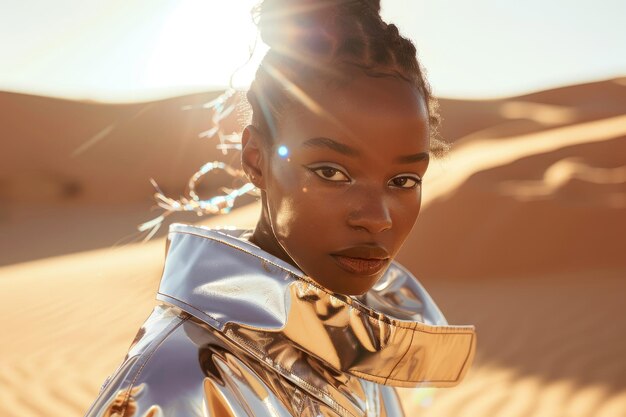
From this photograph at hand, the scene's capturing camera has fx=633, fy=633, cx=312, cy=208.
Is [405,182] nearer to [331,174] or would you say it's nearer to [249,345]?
[331,174]

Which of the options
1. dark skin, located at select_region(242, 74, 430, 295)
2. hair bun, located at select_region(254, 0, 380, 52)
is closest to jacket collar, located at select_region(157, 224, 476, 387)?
dark skin, located at select_region(242, 74, 430, 295)

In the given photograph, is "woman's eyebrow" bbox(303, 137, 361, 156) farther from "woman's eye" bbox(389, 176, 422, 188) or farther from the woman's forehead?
"woman's eye" bbox(389, 176, 422, 188)

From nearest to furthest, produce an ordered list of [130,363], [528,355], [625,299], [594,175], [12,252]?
1. [130,363]
2. [528,355]
3. [625,299]
4. [594,175]
5. [12,252]

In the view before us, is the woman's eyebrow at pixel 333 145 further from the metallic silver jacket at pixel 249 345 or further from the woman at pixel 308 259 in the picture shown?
the metallic silver jacket at pixel 249 345

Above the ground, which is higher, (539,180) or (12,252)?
(539,180)

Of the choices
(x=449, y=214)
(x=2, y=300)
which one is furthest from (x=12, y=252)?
(x=449, y=214)

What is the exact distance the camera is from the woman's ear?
5.26ft

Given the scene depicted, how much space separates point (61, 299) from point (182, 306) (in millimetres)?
8843

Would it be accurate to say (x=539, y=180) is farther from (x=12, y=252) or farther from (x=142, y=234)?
(x=12, y=252)

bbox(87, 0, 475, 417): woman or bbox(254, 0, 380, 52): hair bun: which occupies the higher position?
bbox(254, 0, 380, 52): hair bun

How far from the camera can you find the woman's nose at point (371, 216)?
4.42 feet

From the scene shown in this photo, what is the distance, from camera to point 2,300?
9438mm

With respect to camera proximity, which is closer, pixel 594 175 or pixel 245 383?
pixel 245 383

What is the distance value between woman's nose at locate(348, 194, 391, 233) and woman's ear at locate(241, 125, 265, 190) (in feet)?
1.10
